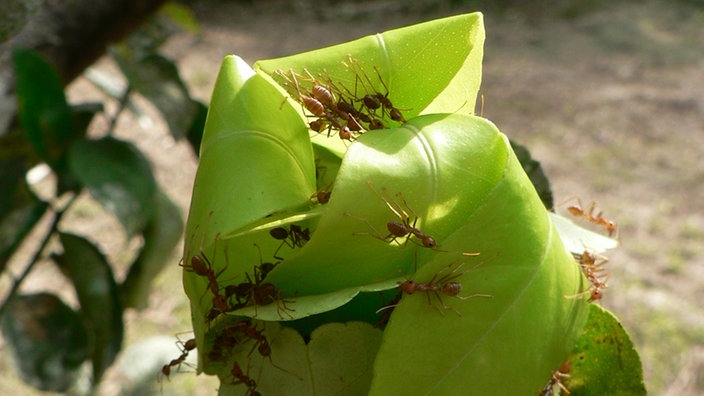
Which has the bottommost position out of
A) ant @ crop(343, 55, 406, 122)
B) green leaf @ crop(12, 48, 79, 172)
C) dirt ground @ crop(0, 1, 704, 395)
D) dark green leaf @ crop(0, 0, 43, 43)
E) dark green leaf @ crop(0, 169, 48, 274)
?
dirt ground @ crop(0, 1, 704, 395)

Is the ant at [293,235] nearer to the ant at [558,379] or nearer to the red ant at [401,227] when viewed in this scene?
the red ant at [401,227]

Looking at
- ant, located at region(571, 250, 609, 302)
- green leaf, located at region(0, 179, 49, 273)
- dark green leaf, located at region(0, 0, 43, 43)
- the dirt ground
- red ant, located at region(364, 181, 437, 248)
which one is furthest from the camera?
the dirt ground

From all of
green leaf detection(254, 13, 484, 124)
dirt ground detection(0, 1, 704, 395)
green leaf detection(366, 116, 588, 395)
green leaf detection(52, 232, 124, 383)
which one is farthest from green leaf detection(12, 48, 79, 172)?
green leaf detection(366, 116, 588, 395)

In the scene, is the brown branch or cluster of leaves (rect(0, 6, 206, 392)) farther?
the brown branch

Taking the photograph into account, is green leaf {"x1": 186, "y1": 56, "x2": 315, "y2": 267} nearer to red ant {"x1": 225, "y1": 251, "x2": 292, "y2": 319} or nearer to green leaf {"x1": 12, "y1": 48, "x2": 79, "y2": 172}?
red ant {"x1": 225, "y1": 251, "x2": 292, "y2": 319}

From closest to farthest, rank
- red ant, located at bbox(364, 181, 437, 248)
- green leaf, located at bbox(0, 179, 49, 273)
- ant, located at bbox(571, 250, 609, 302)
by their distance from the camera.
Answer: red ant, located at bbox(364, 181, 437, 248) → ant, located at bbox(571, 250, 609, 302) → green leaf, located at bbox(0, 179, 49, 273)

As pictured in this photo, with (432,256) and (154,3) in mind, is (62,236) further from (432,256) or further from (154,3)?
(432,256)

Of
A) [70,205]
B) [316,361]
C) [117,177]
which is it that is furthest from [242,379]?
[70,205]
